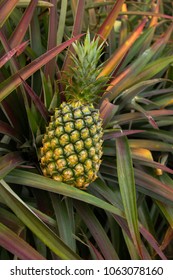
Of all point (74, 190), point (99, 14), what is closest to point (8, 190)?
point (74, 190)

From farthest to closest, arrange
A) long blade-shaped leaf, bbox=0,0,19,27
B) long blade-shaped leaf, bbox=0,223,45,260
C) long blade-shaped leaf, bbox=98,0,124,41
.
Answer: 1. long blade-shaped leaf, bbox=98,0,124,41
2. long blade-shaped leaf, bbox=0,0,19,27
3. long blade-shaped leaf, bbox=0,223,45,260

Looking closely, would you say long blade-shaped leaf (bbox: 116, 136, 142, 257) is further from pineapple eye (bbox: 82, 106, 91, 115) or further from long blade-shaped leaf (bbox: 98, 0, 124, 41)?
long blade-shaped leaf (bbox: 98, 0, 124, 41)

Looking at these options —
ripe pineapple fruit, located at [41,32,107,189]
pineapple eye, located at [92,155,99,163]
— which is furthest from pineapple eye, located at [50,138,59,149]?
pineapple eye, located at [92,155,99,163]

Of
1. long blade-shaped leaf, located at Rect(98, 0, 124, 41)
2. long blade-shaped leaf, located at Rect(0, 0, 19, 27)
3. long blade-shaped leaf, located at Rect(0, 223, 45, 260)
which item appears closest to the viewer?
long blade-shaped leaf, located at Rect(0, 223, 45, 260)

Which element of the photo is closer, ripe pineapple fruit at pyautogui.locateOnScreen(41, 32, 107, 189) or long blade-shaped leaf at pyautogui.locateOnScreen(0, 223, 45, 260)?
long blade-shaped leaf at pyautogui.locateOnScreen(0, 223, 45, 260)

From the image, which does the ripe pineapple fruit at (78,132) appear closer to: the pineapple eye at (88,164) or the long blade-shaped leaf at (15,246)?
the pineapple eye at (88,164)

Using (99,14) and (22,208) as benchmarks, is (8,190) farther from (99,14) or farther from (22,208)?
(99,14)

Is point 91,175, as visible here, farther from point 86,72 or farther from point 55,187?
point 86,72

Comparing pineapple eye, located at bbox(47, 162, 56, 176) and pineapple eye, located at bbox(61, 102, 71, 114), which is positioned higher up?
pineapple eye, located at bbox(61, 102, 71, 114)
